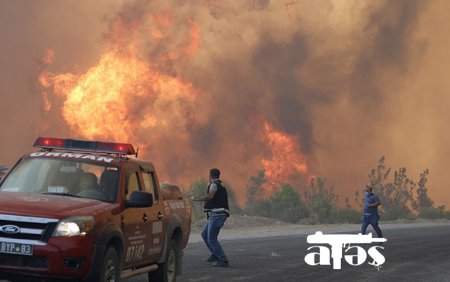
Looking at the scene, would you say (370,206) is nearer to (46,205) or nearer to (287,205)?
(46,205)

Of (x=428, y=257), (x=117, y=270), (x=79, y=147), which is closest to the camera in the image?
(x=117, y=270)

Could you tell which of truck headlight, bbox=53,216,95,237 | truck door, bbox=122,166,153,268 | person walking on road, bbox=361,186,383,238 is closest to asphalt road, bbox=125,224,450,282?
person walking on road, bbox=361,186,383,238

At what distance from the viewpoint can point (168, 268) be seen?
41.7 feet

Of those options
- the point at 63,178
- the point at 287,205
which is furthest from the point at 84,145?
the point at 287,205

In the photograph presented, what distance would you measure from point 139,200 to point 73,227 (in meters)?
1.24

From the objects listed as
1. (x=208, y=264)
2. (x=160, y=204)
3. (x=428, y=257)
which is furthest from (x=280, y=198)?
(x=160, y=204)

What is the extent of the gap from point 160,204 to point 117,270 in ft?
7.09

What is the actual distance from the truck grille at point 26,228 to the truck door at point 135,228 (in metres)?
1.32

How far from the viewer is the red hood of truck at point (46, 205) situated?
9.41m

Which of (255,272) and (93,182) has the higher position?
(93,182)

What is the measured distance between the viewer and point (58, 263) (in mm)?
9266

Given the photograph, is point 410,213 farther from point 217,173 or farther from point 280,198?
point 217,173

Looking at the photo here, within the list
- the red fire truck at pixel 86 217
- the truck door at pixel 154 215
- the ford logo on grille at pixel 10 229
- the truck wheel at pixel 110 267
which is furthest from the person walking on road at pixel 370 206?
the ford logo on grille at pixel 10 229

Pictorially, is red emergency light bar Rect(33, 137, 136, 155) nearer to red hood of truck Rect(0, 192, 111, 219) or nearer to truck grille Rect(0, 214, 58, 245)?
red hood of truck Rect(0, 192, 111, 219)
